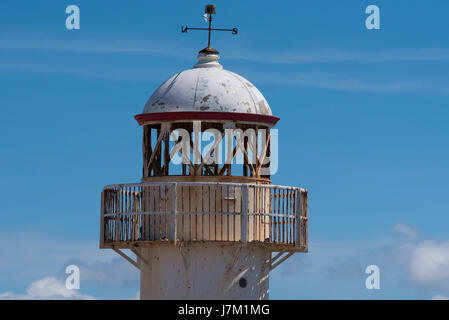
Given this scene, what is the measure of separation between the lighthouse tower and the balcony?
3 centimetres

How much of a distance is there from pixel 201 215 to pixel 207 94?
13.4ft

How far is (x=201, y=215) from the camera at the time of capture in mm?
99875

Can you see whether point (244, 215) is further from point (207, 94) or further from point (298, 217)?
point (207, 94)

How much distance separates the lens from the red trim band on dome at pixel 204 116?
100m

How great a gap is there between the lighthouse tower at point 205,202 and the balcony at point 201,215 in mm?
33

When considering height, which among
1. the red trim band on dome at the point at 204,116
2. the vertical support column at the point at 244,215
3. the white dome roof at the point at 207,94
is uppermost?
the white dome roof at the point at 207,94

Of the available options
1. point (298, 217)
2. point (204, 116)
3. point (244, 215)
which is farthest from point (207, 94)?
point (298, 217)

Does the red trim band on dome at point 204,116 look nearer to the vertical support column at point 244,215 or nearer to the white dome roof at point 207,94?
the white dome roof at point 207,94

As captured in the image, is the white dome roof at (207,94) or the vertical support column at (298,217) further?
the vertical support column at (298,217)

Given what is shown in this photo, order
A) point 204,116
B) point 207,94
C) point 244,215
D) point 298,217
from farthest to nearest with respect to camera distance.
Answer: point 298,217 < point 207,94 < point 204,116 < point 244,215
